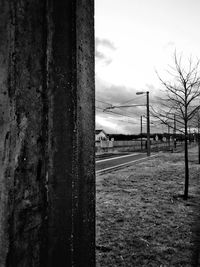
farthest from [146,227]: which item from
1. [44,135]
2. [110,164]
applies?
[110,164]

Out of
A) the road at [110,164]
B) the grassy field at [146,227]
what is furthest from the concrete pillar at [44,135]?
the road at [110,164]

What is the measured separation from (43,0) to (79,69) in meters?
0.31

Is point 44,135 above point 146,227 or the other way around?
above

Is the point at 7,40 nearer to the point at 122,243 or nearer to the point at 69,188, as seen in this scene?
the point at 69,188

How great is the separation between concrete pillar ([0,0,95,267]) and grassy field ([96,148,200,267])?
245 cm

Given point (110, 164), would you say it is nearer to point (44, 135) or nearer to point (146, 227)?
point (146, 227)

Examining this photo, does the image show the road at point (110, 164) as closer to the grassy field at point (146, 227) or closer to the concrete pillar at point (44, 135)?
the grassy field at point (146, 227)

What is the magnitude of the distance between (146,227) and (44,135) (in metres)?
4.03

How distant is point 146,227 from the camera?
14.4 feet

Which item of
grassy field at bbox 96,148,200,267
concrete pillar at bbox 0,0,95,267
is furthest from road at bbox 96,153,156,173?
concrete pillar at bbox 0,0,95,267

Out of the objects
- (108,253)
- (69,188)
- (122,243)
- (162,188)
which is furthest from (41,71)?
(162,188)

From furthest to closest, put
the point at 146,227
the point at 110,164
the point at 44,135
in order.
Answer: the point at 110,164, the point at 146,227, the point at 44,135

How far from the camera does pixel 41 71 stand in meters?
0.88

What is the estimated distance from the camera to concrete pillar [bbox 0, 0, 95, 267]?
0.78 meters
